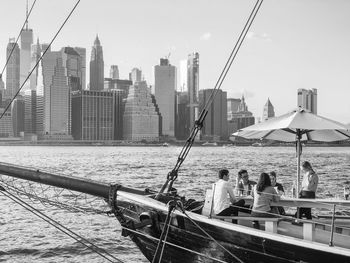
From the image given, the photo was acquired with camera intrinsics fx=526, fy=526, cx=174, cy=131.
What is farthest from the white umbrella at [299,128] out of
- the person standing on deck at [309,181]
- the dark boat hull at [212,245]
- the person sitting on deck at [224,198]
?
the dark boat hull at [212,245]

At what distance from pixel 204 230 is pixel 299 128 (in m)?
3.31

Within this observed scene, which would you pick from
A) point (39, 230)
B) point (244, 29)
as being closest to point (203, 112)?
point (244, 29)

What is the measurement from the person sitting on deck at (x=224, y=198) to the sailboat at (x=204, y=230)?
0.44 ft

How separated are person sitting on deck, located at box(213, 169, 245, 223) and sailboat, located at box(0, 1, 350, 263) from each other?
133mm

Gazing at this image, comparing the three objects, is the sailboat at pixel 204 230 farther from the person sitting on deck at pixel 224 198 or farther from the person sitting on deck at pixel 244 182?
the person sitting on deck at pixel 244 182

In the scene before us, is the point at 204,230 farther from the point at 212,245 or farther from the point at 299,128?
the point at 299,128

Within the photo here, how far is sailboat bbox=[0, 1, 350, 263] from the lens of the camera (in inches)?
317

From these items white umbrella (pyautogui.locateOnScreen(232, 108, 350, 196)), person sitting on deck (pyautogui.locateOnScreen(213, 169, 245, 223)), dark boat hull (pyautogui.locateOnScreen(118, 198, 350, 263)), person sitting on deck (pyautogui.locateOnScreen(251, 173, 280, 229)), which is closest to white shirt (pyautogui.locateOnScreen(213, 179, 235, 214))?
person sitting on deck (pyautogui.locateOnScreen(213, 169, 245, 223))

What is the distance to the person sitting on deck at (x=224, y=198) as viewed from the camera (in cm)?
966

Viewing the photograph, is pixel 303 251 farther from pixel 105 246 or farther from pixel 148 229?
pixel 105 246

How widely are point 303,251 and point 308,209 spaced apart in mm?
3756

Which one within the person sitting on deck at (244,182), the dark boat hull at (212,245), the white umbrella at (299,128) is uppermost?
the white umbrella at (299,128)

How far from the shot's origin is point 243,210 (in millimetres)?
10297

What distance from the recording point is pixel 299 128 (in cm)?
1088
